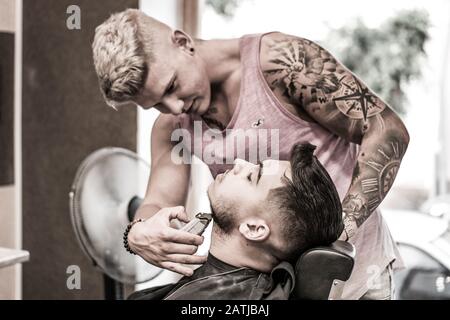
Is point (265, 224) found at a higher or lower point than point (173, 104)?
lower

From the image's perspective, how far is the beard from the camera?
74.0 inches

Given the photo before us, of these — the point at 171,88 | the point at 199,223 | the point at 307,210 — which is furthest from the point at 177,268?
the point at 171,88

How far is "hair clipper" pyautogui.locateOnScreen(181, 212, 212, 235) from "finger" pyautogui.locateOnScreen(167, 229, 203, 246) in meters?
0.01

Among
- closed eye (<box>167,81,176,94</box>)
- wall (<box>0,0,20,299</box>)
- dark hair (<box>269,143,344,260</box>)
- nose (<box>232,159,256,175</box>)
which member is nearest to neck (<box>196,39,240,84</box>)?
closed eye (<box>167,81,176,94</box>)

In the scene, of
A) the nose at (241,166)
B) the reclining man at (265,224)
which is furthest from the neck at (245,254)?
the nose at (241,166)

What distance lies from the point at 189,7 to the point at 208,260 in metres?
0.90

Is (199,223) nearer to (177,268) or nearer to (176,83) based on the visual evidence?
(177,268)

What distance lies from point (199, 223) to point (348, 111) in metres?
0.63

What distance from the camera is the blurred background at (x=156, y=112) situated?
78.0 inches

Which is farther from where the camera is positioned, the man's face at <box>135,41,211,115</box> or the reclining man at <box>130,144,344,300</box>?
the man's face at <box>135,41,211,115</box>

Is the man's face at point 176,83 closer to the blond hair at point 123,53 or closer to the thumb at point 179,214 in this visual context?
the blond hair at point 123,53

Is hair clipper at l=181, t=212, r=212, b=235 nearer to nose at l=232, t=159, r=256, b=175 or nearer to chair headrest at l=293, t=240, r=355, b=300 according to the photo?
nose at l=232, t=159, r=256, b=175

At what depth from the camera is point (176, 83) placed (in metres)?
1.95
